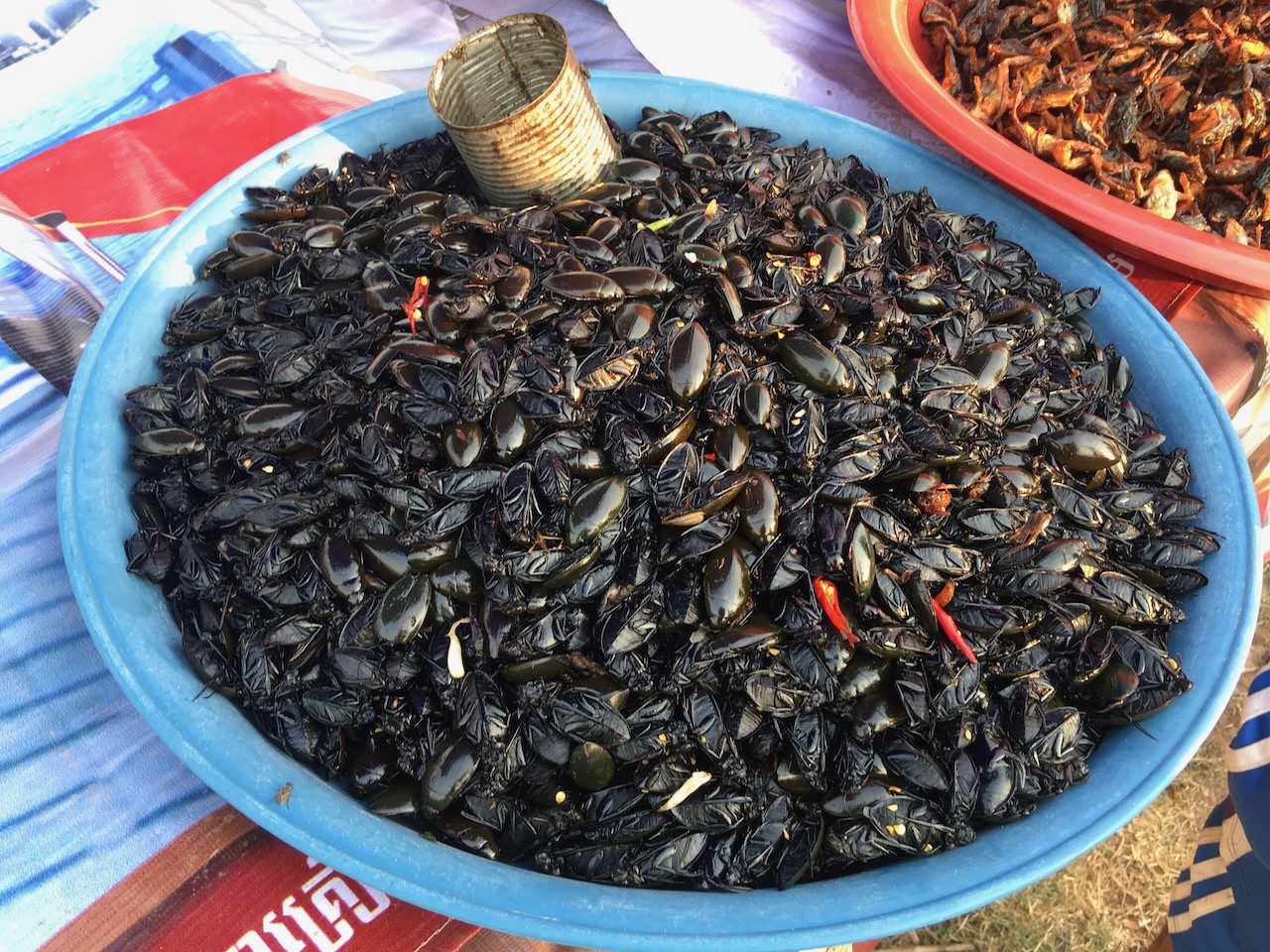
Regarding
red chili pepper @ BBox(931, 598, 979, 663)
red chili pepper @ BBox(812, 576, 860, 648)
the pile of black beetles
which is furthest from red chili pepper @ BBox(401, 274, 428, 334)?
red chili pepper @ BBox(931, 598, 979, 663)

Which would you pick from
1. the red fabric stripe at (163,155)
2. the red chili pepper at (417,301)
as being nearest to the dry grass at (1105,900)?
the red chili pepper at (417,301)

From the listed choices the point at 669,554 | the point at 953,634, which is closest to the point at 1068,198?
the point at 953,634

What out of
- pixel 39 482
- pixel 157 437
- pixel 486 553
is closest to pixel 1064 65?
pixel 486 553

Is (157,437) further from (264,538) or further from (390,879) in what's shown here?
(390,879)

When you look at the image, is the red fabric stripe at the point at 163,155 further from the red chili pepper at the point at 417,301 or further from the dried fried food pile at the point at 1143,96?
the dried fried food pile at the point at 1143,96

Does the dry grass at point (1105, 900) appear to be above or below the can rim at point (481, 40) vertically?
below
